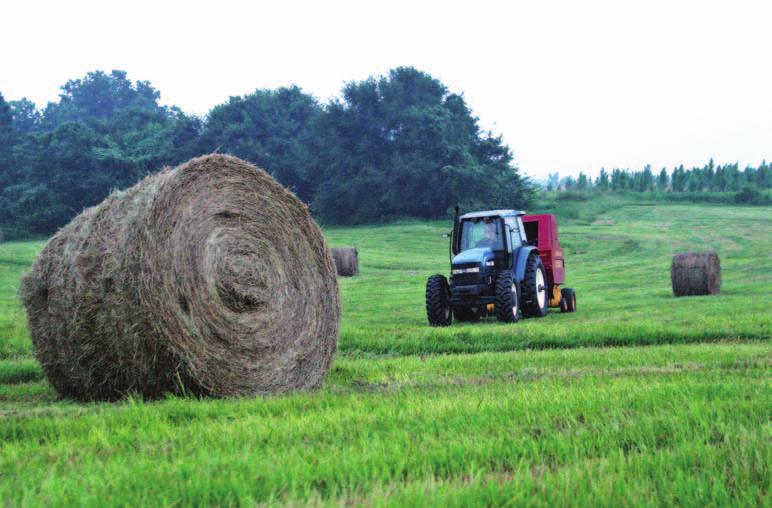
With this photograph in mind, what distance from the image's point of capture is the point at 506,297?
15.3m

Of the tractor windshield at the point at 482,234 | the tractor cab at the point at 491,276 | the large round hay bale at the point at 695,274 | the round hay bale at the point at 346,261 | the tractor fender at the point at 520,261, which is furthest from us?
the round hay bale at the point at 346,261

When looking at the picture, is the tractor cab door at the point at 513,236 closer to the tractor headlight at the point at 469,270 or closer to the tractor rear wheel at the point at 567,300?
the tractor headlight at the point at 469,270

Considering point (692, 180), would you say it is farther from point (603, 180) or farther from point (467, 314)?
point (467, 314)

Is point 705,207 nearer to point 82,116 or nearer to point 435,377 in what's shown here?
point 435,377

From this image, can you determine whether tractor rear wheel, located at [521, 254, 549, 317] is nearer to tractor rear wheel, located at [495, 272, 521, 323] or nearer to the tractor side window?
the tractor side window

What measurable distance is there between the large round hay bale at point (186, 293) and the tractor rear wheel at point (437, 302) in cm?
728

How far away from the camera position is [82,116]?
102 meters

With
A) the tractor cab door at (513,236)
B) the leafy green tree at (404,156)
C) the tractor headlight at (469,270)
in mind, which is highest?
the leafy green tree at (404,156)

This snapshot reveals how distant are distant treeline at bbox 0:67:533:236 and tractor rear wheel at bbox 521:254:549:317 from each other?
3654cm

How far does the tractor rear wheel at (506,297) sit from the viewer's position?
1530 centimetres

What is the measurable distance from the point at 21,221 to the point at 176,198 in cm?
5191

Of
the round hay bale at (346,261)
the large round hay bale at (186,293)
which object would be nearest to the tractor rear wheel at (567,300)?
the large round hay bale at (186,293)

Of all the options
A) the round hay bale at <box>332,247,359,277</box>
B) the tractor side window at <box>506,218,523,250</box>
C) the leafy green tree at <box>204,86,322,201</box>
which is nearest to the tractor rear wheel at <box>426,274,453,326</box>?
the tractor side window at <box>506,218,523,250</box>

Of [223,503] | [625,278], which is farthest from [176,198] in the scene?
[625,278]
